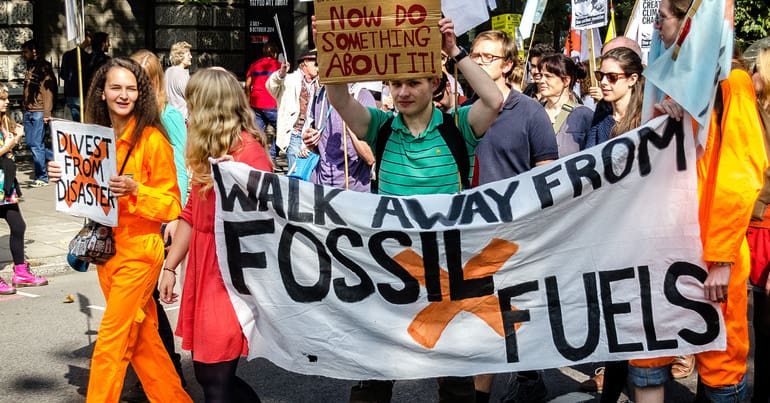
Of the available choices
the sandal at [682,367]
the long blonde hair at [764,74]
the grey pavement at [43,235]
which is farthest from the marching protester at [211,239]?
the grey pavement at [43,235]

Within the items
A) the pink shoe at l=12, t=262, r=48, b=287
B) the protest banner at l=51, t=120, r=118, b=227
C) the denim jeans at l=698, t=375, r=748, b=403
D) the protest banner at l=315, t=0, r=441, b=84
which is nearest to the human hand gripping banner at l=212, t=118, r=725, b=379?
the denim jeans at l=698, t=375, r=748, b=403

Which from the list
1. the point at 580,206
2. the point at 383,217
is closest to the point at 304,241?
the point at 383,217

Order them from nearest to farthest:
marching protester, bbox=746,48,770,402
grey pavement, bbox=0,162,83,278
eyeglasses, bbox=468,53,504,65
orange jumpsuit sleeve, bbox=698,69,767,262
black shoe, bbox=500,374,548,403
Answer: orange jumpsuit sleeve, bbox=698,69,767,262, marching protester, bbox=746,48,770,402, black shoe, bbox=500,374,548,403, eyeglasses, bbox=468,53,504,65, grey pavement, bbox=0,162,83,278

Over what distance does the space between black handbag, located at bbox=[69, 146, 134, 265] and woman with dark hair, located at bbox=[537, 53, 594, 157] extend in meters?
2.85

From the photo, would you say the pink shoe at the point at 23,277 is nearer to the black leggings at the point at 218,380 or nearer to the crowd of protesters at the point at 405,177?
the crowd of protesters at the point at 405,177

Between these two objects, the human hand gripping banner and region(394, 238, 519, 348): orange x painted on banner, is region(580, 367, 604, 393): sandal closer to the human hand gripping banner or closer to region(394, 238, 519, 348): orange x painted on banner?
the human hand gripping banner

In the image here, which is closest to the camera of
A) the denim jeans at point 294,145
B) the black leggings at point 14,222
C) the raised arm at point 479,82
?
the raised arm at point 479,82

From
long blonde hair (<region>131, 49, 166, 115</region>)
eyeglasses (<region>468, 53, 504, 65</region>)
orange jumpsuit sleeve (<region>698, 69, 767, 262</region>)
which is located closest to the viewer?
orange jumpsuit sleeve (<region>698, 69, 767, 262</region>)

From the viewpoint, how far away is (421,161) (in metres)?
3.98

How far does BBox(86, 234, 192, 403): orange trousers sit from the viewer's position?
4.52 metres

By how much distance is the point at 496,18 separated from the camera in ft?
40.3

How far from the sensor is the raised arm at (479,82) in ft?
12.8

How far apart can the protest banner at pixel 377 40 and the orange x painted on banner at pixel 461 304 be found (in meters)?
0.76

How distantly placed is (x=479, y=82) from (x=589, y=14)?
613 cm
